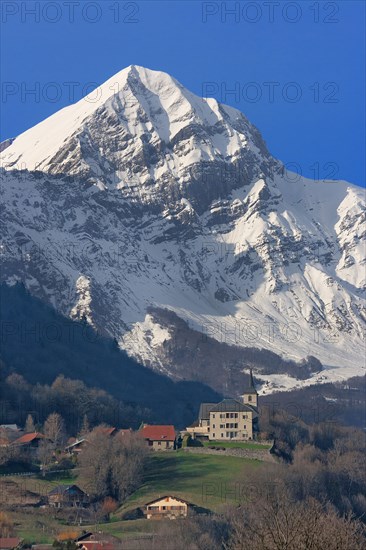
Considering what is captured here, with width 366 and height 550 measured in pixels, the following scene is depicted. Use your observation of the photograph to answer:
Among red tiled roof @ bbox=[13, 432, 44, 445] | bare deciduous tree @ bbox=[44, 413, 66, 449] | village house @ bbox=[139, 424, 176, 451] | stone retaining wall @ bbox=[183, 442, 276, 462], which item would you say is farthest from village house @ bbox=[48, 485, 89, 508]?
stone retaining wall @ bbox=[183, 442, 276, 462]

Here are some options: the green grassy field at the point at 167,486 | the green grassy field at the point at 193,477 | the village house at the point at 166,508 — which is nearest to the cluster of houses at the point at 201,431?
the green grassy field at the point at 167,486

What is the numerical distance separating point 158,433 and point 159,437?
153cm

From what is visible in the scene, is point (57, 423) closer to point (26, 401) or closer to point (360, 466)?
point (26, 401)

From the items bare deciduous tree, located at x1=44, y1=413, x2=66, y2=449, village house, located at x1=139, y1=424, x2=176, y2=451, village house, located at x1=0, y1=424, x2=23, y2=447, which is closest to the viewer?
village house, located at x1=0, y1=424, x2=23, y2=447

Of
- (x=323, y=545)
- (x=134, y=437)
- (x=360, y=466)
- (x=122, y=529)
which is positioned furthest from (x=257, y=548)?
(x=360, y=466)

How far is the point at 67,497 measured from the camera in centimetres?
11225

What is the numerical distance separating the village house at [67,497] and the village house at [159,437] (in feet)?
72.5

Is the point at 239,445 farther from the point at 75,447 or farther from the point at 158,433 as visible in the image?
the point at 75,447

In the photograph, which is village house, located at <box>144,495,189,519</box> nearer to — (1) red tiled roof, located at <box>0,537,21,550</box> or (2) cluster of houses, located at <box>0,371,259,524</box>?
(1) red tiled roof, located at <box>0,537,21,550</box>

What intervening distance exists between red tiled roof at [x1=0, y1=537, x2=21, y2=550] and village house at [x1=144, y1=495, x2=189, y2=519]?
61.8ft

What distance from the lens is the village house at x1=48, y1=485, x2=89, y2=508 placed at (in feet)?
362

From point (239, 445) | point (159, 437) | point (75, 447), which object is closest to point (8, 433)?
point (75, 447)

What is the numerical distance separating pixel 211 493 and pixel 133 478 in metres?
7.50

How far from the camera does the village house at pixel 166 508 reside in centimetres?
10831
